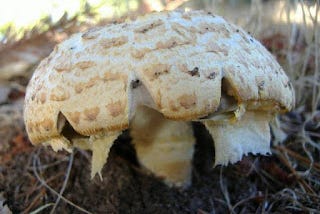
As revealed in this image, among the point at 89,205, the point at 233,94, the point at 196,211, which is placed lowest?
the point at 196,211

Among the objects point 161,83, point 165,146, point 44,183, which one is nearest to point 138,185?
point 165,146

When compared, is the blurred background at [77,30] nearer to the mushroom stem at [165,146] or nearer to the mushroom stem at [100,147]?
the mushroom stem at [165,146]

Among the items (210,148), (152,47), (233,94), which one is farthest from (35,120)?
(210,148)

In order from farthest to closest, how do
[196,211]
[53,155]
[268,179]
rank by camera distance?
1. [53,155]
2. [268,179]
3. [196,211]

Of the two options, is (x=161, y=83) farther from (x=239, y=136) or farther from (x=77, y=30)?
(x=77, y=30)

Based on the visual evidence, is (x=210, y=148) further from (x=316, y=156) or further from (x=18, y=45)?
(x=18, y=45)

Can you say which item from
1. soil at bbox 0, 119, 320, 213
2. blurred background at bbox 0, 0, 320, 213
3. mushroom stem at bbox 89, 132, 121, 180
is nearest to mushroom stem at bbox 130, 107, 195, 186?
soil at bbox 0, 119, 320, 213

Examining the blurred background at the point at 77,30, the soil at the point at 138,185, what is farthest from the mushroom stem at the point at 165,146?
the blurred background at the point at 77,30
